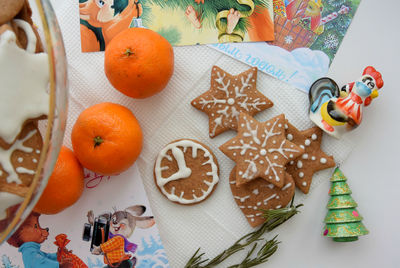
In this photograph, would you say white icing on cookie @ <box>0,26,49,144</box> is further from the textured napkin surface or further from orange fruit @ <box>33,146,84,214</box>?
the textured napkin surface

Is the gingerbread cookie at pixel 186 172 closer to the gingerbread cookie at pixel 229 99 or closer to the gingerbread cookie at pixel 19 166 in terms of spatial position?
the gingerbread cookie at pixel 229 99

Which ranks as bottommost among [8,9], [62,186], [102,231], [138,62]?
[102,231]

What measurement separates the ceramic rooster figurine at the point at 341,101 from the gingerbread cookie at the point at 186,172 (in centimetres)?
27

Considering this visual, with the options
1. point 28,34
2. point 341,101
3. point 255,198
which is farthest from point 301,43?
point 28,34

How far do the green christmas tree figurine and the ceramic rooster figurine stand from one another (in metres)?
0.12

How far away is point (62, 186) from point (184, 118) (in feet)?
1.06

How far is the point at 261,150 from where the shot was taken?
892 millimetres

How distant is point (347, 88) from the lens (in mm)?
912

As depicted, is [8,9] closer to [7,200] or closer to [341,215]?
[7,200]

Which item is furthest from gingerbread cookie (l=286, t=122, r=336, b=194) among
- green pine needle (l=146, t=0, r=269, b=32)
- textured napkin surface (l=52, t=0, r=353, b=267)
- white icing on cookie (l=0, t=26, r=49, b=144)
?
white icing on cookie (l=0, t=26, r=49, b=144)

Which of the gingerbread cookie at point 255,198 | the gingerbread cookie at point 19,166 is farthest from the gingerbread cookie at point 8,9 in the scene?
the gingerbread cookie at point 255,198

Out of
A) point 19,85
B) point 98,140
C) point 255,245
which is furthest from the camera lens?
point 255,245

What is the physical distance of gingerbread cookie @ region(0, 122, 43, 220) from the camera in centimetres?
61

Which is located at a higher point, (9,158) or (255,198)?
(9,158)
